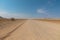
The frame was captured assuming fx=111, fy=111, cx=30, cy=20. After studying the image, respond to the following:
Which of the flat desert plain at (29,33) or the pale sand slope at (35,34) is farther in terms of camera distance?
the flat desert plain at (29,33)

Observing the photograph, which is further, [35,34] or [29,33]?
[29,33]

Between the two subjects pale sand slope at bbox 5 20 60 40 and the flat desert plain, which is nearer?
pale sand slope at bbox 5 20 60 40
